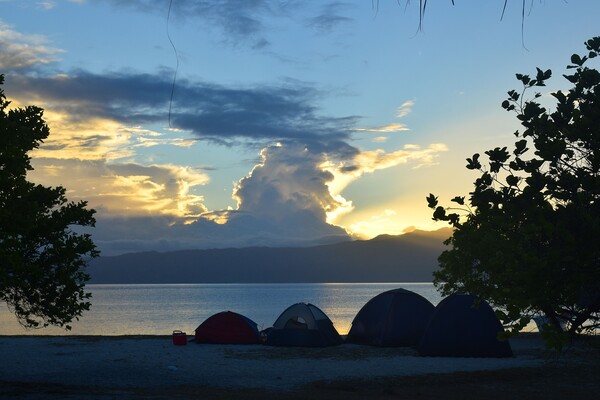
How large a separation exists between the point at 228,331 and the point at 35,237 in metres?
14.3

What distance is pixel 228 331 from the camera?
32.0 m

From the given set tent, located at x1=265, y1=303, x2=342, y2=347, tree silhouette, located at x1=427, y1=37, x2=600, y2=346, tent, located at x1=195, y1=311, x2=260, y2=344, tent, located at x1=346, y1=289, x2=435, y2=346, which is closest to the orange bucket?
tent, located at x1=195, y1=311, x2=260, y2=344

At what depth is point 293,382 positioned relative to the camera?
20.0m

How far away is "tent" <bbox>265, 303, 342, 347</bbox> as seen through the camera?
98.9 feet

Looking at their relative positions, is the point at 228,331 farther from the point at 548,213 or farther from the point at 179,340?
the point at 548,213

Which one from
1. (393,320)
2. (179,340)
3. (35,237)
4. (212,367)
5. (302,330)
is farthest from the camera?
(179,340)

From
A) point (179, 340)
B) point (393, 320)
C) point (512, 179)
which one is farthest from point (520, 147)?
point (179, 340)

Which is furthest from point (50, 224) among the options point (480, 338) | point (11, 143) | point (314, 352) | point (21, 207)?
point (480, 338)

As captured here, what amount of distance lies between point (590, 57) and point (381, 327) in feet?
71.9

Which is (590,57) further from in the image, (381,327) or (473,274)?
(473,274)

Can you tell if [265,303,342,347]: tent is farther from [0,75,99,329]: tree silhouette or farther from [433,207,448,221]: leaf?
[433,207,448,221]: leaf

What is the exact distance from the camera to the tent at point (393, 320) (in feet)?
99.5

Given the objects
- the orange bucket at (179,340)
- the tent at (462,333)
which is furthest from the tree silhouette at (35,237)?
the tent at (462,333)

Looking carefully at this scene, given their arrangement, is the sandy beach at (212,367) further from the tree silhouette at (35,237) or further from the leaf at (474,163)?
the leaf at (474,163)
